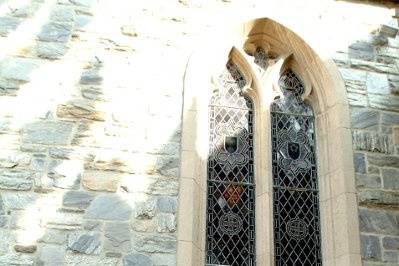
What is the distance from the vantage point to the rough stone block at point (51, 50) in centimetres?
614

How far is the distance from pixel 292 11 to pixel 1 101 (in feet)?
9.86

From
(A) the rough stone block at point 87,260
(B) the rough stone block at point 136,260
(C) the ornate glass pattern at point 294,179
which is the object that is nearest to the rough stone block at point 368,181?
(C) the ornate glass pattern at point 294,179

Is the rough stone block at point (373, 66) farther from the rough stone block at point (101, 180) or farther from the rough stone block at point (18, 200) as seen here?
the rough stone block at point (18, 200)

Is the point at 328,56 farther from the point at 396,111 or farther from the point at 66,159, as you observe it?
the point at 66,159

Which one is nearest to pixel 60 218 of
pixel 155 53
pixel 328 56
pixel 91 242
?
pixel 91 242

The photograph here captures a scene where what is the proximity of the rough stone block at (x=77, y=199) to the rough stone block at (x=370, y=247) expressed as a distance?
92.5 inches

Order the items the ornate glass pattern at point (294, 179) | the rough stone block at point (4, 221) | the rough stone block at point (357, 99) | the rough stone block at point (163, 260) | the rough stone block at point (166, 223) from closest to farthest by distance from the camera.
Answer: the rough stone block at point (4, 221)
the rough stone block at point (163, 260)
the rough stone block at point (166, 223)
the ornate glass pattern at point (294, 179)
the rough stone block at point (357, 99)

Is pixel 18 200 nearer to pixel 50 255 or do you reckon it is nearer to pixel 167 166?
pixel 50 255

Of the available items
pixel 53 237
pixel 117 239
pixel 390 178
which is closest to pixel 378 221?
pixel 390 178

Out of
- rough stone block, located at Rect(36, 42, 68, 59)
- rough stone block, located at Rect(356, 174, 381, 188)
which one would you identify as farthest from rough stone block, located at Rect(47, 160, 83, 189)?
rough stone block, located at Rect(356, 174, 381, 188)

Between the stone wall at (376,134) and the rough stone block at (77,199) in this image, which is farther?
the stone wall at (376,134)

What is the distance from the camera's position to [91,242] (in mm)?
5434

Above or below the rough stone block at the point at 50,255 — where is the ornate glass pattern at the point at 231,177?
above

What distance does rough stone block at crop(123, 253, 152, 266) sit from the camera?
5434 millimetres
